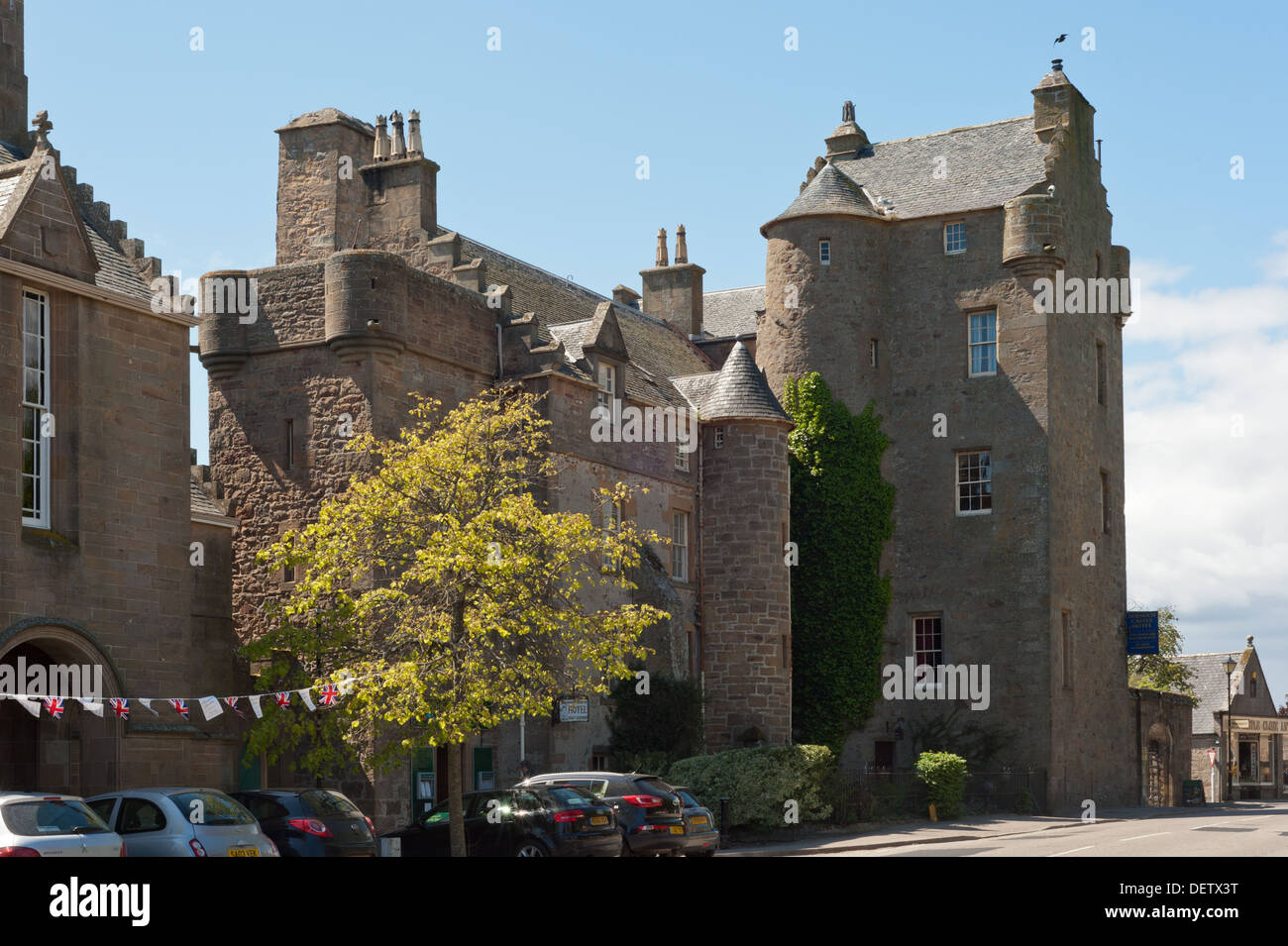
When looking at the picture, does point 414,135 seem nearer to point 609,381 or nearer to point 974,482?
point 609,381

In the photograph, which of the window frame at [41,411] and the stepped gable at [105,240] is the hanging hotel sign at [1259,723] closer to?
the stepped gable at [105,240]

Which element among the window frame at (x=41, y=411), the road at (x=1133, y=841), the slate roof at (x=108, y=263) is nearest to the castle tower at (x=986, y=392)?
the road at (x=1133, y=841)

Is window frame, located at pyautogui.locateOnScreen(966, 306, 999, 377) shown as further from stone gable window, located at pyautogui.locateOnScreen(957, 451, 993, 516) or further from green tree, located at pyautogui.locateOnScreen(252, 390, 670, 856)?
green tree, located at pyautogui.locateOnScreen(252, 390, 670, 856)

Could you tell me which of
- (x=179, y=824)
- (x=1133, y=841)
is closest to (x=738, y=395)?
(x=1133, y=841)

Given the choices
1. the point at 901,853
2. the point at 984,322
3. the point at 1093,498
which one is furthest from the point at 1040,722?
the point at 901,853

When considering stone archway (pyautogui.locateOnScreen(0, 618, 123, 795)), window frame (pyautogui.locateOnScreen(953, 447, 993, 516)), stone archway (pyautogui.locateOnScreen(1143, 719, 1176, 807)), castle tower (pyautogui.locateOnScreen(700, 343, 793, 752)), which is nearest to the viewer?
stone archway (pyautogui.locateOnScreen(0, 618, 123, 795))

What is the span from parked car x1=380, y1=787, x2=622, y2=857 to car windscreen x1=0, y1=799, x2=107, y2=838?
275 inches

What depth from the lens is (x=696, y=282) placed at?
178ft

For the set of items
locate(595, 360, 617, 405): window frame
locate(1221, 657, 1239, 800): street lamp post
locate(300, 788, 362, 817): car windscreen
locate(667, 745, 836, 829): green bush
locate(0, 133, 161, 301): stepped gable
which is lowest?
locate(1221, 657, 1239, 800): street lamp post

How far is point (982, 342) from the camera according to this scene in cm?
4578

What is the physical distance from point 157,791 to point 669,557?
22320 millimetres

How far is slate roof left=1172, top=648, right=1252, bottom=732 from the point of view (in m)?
70.8

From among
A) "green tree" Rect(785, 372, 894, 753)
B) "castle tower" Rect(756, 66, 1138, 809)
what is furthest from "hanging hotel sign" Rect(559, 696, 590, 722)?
"castle tower" Rect(756, 66, 1138, 809)
